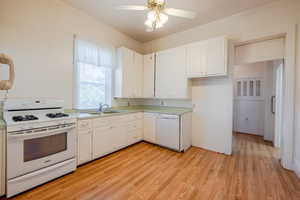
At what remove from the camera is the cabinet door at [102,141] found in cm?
245

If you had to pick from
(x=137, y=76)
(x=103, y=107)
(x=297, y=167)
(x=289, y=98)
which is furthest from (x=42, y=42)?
(x=297, y=167)

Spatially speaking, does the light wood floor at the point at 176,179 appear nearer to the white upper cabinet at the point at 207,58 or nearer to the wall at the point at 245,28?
the wall at the point at 245,28

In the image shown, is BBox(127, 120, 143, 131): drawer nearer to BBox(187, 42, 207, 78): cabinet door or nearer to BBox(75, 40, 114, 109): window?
BBox(75, 40, 114, 109): window

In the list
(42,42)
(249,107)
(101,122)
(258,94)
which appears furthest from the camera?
(249,107)

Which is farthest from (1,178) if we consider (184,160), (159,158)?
(184,160)

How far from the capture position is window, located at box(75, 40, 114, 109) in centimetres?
277

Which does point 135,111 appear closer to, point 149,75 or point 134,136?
point 134,136

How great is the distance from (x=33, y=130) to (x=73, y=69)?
56.1 inches

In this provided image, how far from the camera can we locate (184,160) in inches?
101

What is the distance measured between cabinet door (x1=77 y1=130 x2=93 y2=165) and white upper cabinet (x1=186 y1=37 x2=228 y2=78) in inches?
97.7

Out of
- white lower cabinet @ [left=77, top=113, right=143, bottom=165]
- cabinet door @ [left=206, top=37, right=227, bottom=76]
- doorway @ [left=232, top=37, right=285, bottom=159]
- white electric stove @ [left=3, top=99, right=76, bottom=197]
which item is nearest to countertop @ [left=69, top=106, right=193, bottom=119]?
white lower cabinet @ [left=77, top=113, right=143, bottom=165]

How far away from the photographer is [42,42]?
2240 millimetres

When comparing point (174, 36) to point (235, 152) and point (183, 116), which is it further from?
point (235, 152)

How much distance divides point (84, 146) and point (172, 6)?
310 centimetres
